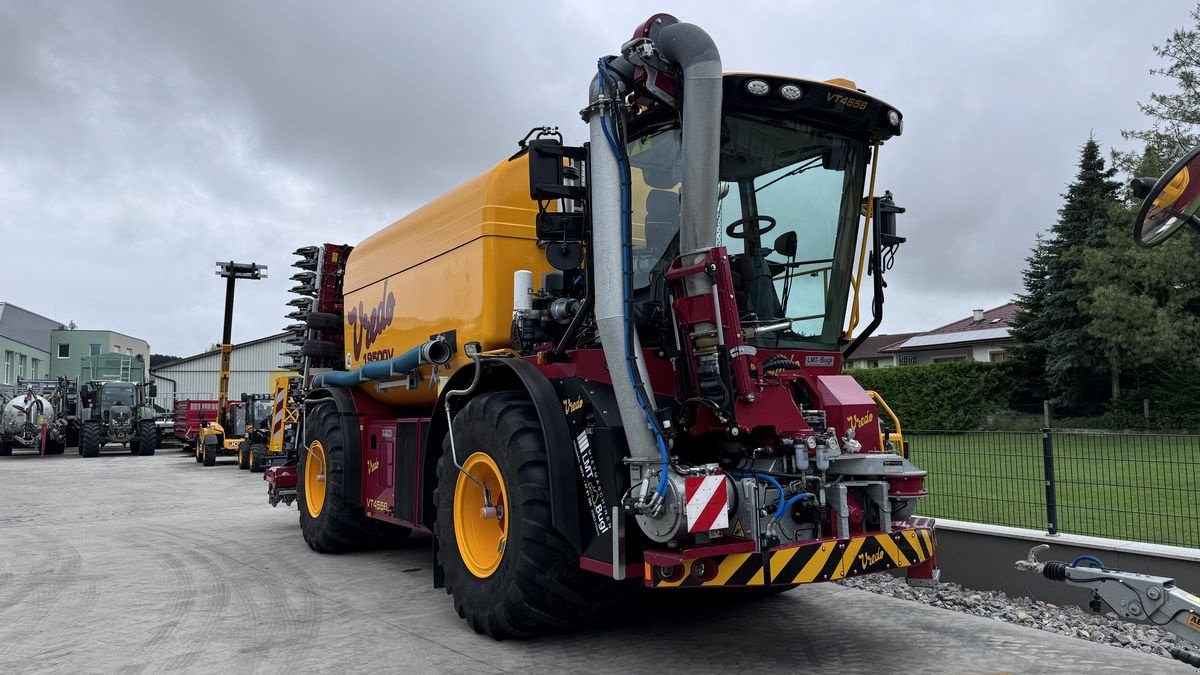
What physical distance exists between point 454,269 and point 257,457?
54.7 feet

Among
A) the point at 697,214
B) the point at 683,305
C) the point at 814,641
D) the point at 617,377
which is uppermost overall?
the point at 697,214

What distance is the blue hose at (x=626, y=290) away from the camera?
4402 mm

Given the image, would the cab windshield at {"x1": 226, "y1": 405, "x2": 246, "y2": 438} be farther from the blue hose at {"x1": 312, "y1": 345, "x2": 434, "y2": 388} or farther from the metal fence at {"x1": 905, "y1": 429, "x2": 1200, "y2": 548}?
the metal fence at {"x1": 905, "y1": 429, "x2": 1200, "y2": 548}

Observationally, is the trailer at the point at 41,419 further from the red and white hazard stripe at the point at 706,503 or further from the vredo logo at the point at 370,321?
the red and white hazard stripe at the point at 706,503

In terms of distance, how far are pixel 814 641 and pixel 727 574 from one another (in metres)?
1.38

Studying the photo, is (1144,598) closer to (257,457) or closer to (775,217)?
(775,217)

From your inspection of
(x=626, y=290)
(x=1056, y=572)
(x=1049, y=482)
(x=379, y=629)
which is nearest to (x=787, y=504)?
(x=1056, y=572)

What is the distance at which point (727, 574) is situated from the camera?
4344 mm

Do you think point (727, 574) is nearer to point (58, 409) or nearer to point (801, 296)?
point (801, 296)

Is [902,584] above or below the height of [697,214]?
below

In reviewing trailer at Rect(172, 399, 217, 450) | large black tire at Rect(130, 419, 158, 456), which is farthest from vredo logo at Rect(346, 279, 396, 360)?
large black tire at Rect(130, 419, 158, 456)

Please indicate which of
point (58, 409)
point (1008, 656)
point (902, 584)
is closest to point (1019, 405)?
point (902, 584)

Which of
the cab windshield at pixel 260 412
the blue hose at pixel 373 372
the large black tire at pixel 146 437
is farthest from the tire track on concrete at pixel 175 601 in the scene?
the large black tire at pixel 146 437

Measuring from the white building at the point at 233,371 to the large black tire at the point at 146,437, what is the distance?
23.3 meters
